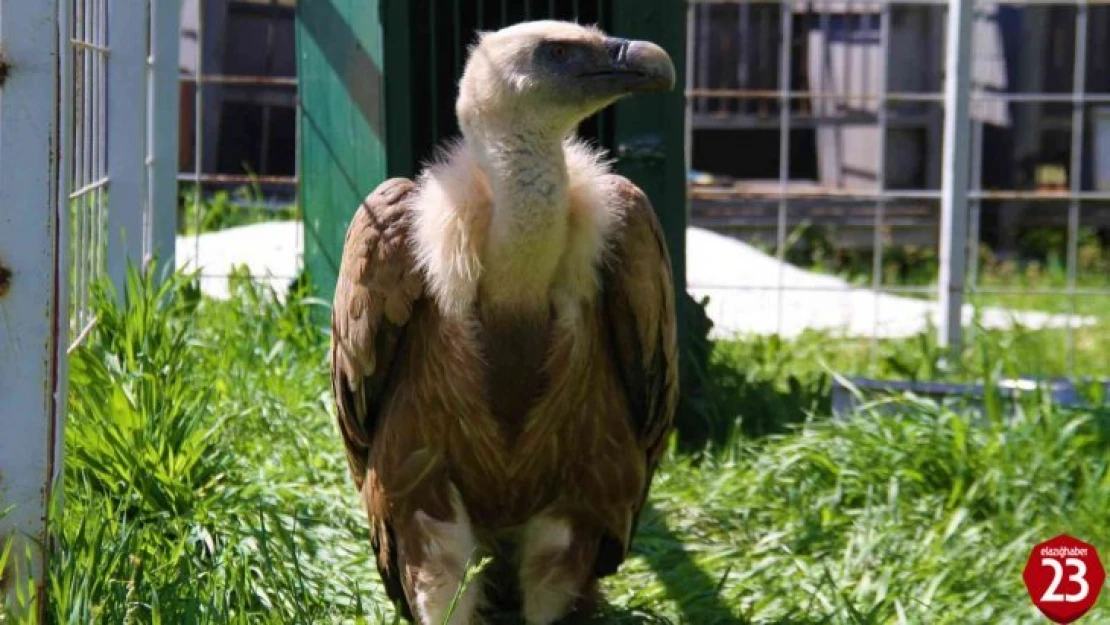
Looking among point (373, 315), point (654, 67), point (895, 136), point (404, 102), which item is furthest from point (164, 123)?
point (895, 136)

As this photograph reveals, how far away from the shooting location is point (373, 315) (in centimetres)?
401

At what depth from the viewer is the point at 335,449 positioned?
5398 mm

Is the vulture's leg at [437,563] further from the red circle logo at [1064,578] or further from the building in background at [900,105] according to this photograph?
the building in background at [900,105]

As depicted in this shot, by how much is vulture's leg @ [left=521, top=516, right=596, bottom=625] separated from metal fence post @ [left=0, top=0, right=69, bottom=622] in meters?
1.17

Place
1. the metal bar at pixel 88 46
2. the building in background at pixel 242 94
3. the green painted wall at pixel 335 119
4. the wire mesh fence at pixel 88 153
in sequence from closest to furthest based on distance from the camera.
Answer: the metal bar at pixel 88 46 → the wire mesh fence at pixel 88 153 → the green painted wall at pixel 335 119 → the building in background at pixel 242 94

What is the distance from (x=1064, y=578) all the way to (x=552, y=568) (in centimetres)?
121

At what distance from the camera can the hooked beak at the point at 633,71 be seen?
3.86 m

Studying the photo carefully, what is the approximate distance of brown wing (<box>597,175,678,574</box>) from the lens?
13.4 ft

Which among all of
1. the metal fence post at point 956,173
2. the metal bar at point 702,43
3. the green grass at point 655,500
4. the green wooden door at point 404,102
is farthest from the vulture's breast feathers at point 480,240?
the metal bar at point 702,43

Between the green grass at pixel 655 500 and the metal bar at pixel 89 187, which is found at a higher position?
the metal bar at pixel 89 187

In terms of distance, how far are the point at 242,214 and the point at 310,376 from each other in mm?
3501

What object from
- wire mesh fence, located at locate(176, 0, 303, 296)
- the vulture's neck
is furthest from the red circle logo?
wire mesh fence, located at locate(176, 0, 303, 296)

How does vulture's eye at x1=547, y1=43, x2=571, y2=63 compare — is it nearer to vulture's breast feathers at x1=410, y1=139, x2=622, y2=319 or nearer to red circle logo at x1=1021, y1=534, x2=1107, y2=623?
vulture's breast feathers at x1=410, y1=139, x2=622, y2=319

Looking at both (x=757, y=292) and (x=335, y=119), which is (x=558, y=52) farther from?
(x=757, y=292)
